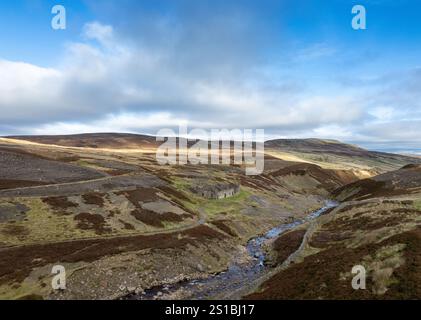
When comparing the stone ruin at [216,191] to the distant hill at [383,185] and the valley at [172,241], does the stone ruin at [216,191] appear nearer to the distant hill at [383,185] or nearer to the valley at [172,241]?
the valley at [172,241]

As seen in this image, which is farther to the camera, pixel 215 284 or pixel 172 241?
pixel 172 241

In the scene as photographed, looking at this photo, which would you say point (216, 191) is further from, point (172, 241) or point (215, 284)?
point (215, 284)

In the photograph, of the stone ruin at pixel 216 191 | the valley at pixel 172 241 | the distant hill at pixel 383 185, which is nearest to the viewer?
the valley at pixel 172 241

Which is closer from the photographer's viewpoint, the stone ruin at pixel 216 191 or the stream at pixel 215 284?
the stream at pixel 215 284

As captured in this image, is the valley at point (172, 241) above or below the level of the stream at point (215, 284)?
above
